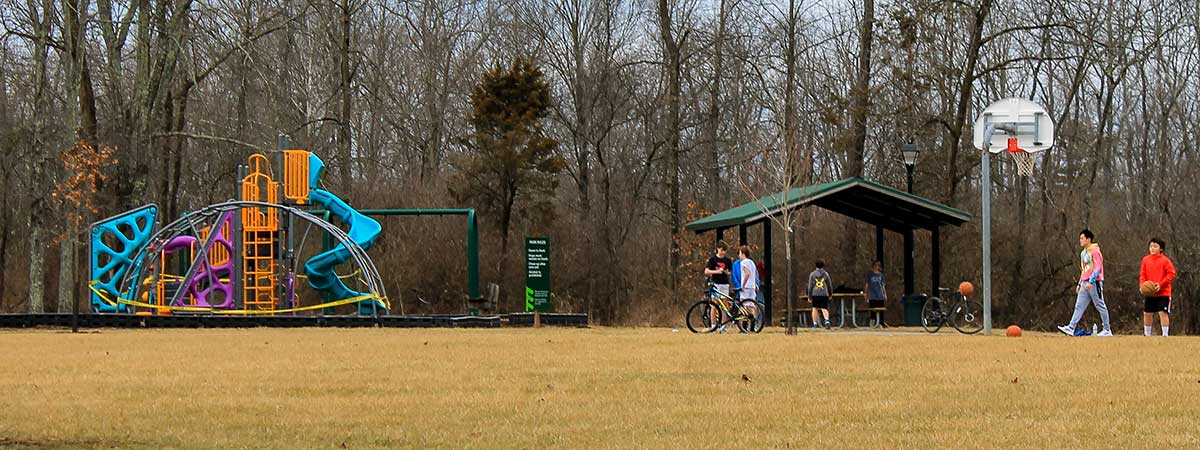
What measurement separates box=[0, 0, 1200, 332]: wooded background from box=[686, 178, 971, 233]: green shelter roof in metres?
0.82

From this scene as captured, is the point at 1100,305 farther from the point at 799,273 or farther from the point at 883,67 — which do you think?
the point at 883,67

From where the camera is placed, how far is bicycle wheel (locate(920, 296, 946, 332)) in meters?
28.8

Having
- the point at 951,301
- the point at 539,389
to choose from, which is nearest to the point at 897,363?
the point at 539,389

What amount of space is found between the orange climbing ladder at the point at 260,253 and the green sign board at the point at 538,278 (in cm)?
582

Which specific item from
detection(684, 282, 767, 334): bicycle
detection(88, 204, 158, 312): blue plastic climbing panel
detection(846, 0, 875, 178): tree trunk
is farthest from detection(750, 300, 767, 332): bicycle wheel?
detection(846, 0, 875, 178): tree trunk

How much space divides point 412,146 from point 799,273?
18378 millimetres

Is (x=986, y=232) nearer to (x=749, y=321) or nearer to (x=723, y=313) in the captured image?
(x=749, y=321)

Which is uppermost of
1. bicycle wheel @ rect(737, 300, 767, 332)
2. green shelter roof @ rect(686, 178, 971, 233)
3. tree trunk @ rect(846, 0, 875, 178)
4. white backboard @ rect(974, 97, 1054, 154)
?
tree trunk @ rect(846, 0, 875, 178)

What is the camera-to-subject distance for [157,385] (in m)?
15.8

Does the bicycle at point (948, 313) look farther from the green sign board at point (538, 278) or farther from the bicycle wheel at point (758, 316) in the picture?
the green sign board at point (538, 278)

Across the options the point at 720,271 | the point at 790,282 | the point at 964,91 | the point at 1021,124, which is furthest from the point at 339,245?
the point at 964,91

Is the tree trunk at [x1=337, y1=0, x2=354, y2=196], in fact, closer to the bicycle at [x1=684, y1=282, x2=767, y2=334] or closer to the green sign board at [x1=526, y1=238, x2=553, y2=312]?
the green sign board at [x1=526, y1=238, x2=553, y2=312]

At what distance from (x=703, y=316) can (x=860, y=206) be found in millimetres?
7769

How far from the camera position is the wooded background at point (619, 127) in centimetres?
4066
